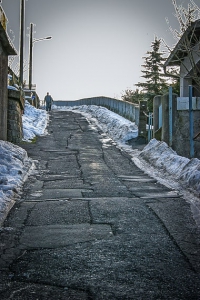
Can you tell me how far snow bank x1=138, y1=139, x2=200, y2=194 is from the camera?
24.4 feet

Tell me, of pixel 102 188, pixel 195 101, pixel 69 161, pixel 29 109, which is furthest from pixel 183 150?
pixel 29 109

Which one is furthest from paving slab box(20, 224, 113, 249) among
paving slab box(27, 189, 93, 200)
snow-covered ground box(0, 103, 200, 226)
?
paving slab box(27, 189, 93, 200)

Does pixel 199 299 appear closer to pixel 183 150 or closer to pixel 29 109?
pixel 183 150

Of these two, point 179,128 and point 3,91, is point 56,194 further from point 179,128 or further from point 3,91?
point 179,128

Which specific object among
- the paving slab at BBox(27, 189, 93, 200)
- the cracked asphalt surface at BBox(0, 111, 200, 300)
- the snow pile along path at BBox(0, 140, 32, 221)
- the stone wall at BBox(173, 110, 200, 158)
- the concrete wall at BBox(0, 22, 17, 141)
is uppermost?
the concrete wall at BBox(0, 22, 17, 141)

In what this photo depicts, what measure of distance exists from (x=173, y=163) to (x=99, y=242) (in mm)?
5969

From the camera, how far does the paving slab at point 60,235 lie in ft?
13.5

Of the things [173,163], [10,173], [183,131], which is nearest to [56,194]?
[10,173]

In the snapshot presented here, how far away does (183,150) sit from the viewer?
11.4 meters

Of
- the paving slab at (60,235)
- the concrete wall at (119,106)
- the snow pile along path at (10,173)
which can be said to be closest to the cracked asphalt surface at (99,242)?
the paving slab at (60,235)

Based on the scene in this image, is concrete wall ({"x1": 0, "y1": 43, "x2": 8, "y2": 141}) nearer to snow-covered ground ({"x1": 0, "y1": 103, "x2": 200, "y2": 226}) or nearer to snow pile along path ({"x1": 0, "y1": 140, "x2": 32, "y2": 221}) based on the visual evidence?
snow-covered ground ({"x1": 0, "y1": 103, "x2": 200, "y2": 226})

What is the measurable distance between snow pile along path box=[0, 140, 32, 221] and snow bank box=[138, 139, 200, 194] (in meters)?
3.61

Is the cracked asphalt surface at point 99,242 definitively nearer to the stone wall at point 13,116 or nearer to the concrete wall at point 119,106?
the stone wall at point 13,116

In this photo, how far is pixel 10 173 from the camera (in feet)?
26.5
